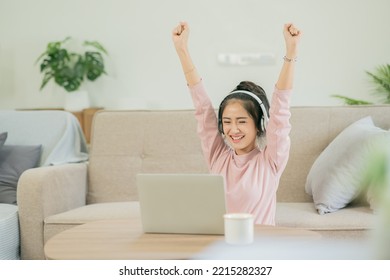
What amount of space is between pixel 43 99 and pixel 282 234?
3.50 meters

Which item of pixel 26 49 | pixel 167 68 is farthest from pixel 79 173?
pixel 26 49

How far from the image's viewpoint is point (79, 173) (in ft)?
6.68

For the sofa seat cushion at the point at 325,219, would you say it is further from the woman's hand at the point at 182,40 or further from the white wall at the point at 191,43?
the white wall at the point at 191,43

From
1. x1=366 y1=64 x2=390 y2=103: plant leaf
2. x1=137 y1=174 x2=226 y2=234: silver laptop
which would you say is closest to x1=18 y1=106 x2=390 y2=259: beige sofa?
x1=137 y1=174 x2=226 y2=234: silver laptop

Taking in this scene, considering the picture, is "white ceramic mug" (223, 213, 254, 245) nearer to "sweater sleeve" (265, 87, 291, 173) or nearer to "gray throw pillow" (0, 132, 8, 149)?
"sweater sleeve" (265, 87, 291, 173)

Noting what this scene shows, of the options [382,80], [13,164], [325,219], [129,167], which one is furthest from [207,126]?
[382,80]

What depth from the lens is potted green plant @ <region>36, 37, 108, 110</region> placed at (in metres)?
3.99

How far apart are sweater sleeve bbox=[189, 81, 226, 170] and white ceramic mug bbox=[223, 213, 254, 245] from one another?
49cm

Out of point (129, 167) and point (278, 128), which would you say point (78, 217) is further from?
point (278, 128)

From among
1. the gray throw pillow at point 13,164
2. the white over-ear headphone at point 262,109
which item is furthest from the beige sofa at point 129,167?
the white over-ear headphone at point 262,109

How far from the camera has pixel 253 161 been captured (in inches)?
53.6

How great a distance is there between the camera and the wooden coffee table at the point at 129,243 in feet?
3.02

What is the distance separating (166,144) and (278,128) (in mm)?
881
